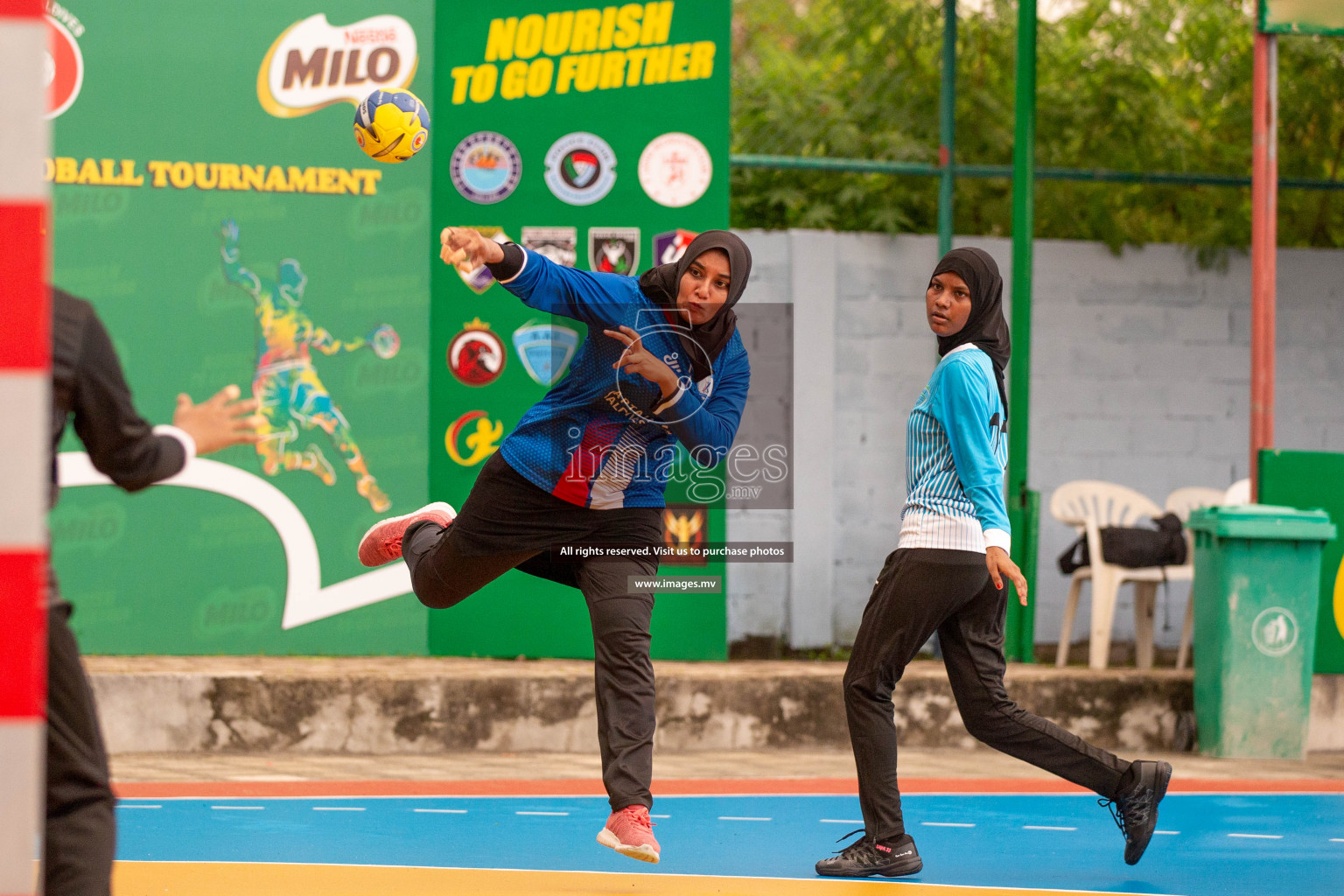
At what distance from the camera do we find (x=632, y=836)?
4852 mm

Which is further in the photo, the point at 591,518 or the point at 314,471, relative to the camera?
the point at 314,471

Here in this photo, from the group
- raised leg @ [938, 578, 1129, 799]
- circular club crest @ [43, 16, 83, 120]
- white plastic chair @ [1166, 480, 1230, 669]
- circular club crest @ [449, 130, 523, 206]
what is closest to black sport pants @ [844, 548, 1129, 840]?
raised leg @ [938, 578, 1129, 799]

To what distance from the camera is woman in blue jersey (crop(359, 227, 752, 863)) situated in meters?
5.05

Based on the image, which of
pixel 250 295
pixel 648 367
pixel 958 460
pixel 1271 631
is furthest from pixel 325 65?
pixel 1271 631

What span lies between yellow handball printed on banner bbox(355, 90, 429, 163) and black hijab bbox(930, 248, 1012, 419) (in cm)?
200

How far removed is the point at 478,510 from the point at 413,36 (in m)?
4.37

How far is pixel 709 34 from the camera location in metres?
8.88

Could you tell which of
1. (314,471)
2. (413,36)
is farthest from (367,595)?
(413,36)

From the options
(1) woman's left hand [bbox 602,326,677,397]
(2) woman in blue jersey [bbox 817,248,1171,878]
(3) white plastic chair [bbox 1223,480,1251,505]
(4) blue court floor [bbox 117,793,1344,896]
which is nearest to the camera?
(1) woman's left hand [bbox 602,326,677,397]

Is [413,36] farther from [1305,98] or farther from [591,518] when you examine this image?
[1305,98]

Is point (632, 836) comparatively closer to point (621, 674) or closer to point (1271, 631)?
point (621, 674)

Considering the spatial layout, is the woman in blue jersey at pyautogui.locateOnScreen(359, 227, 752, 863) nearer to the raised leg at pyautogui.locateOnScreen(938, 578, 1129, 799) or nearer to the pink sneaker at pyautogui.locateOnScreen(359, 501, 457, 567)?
the pink sneaker at pyautogui.locateOnScreen(359, 501, 457, 567)

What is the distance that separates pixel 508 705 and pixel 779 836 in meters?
2.43

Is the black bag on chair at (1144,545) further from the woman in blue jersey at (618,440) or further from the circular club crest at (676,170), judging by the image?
the woman in blue jersey at (618,440)
